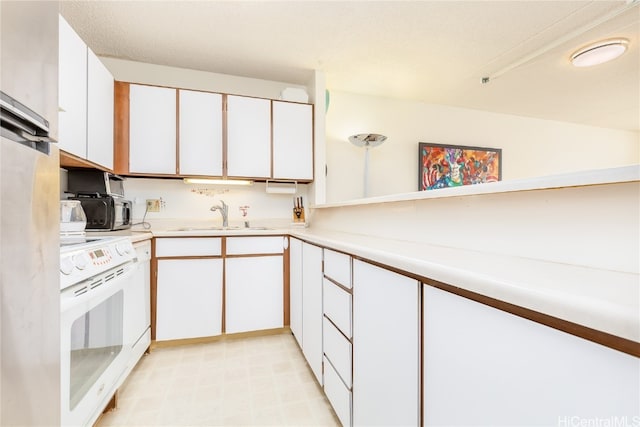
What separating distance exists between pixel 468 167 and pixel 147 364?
3.88 meters

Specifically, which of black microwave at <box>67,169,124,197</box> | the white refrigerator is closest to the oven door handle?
the white refrigerator

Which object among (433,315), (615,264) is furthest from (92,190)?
(615,264)

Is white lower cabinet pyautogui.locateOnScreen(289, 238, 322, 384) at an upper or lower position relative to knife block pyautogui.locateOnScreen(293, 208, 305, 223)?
lower

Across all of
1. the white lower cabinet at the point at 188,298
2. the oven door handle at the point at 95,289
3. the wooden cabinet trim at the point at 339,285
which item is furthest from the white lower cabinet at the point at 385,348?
the white lower cabinet at the point at 188,298

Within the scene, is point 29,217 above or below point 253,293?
above

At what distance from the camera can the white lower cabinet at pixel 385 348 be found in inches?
28.7

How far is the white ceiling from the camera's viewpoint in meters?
1.84

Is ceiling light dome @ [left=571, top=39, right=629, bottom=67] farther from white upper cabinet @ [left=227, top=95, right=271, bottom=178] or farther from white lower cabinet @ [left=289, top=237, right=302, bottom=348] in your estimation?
white lower cabinet @ [left=289, top=237, right=302, bottom=348]

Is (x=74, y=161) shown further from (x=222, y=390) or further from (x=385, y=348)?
(x=385, y=348)

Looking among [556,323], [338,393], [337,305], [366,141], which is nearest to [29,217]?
[556,323]

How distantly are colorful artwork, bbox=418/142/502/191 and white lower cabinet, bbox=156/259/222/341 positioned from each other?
2575mm

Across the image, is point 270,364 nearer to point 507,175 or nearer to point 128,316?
point 128,316

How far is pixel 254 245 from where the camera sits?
216 cm

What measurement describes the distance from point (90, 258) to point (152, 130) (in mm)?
1485
